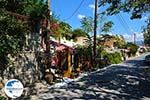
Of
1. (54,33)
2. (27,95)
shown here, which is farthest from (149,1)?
(27,95)

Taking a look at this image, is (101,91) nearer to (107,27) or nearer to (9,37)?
(9,37)

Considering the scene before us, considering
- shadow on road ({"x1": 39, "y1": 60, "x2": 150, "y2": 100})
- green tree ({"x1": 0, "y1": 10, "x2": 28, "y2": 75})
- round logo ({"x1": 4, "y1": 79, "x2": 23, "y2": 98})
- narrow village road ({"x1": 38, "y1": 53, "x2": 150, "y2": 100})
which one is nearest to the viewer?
round logo ({"x1": 4, "y1": 79, "x2": 23, "y2": 98})

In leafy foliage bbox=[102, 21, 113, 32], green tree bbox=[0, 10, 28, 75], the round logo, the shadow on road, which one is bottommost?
the shadow on road

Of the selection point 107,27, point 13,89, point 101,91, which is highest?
point 107,27

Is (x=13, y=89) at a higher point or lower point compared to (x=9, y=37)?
lower

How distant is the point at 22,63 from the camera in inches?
743

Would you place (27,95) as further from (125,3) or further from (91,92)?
(125,3)

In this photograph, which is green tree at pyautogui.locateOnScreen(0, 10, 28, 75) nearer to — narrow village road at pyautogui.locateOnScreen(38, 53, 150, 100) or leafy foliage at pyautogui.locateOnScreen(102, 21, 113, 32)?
narrow village road at pyautogui.locateOnScreen(38, 53, 150, 100)

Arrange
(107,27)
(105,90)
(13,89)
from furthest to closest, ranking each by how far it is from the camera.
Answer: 1. (107,27)
2. (105,90)
3. (13,89)

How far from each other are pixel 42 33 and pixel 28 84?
4219 mm

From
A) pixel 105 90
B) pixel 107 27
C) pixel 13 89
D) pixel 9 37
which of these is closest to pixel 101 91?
pixel 105 90

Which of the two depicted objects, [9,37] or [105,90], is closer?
[9,37]

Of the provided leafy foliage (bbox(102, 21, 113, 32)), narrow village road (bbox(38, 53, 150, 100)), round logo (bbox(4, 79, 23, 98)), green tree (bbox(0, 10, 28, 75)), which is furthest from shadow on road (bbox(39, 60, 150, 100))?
leafy foliage (bbox(102, 21, 113, 32))

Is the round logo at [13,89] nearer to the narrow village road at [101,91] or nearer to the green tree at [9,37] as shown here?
the green tree at [9,37]
